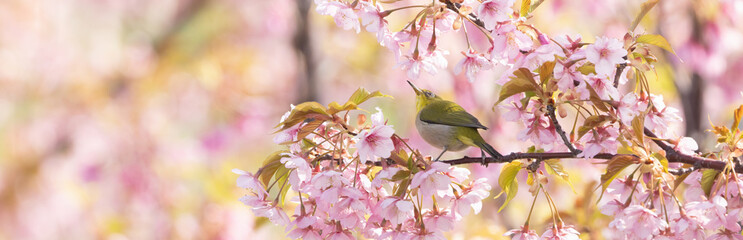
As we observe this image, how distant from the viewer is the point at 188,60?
13.8 feet

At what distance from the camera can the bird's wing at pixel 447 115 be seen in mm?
1246

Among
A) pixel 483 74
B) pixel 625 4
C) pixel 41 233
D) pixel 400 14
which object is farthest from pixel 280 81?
pixel 625 4

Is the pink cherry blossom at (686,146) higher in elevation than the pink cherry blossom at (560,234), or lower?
higher

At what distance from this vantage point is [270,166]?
1081 mm

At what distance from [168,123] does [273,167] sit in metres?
4.24

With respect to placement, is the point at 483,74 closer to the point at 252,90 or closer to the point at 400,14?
the point at 400,14

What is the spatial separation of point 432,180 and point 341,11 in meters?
0.31

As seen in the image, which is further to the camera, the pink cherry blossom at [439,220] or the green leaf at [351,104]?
the pink cherry blossom at [439,220]

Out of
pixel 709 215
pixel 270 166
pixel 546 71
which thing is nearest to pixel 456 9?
pixel 546 71

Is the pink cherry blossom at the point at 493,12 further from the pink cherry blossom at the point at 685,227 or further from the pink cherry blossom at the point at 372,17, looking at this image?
the pink cherry blossom at the point at 685,227

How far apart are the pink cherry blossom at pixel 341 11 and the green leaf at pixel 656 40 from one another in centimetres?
43

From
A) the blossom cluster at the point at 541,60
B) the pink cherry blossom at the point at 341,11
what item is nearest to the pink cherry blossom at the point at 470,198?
the blossom cluster at the point at 541,60

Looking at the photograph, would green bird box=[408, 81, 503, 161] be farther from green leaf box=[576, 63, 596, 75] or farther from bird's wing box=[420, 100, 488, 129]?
green leaf box=[576, 63, 596, 75]

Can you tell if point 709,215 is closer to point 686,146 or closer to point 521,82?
point 686,146
